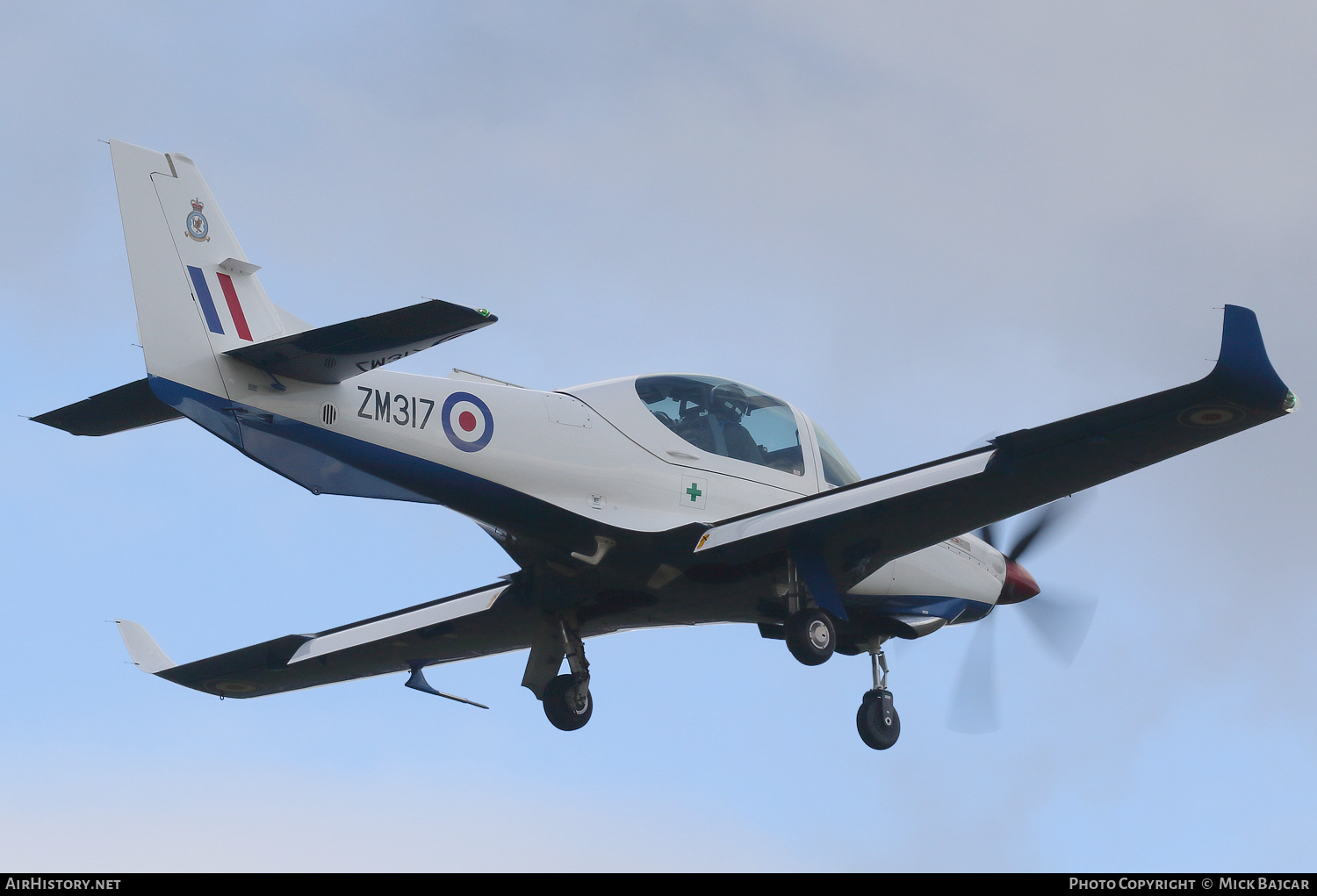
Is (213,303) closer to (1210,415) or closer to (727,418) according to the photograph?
(727,418)

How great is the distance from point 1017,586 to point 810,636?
545cm

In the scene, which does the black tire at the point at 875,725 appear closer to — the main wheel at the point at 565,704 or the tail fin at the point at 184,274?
the main wheel at the point at 565,704

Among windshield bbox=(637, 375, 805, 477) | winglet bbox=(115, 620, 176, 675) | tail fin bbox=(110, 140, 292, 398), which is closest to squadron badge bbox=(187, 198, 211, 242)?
tail fin bbox=(110, 140, 292, 398)

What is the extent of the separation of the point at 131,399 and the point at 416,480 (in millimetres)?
2750

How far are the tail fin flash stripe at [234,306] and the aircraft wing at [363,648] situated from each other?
16.1ft

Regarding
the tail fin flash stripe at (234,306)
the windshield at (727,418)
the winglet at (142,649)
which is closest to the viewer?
the tail fin flash stripe at (234,306)

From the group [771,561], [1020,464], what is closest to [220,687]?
[771,561]

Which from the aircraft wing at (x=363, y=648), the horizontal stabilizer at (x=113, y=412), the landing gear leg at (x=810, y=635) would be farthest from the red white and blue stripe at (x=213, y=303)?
the landing gear leg at (x=810, y=635)

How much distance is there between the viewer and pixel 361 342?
39.0 feet

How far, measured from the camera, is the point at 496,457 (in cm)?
1381

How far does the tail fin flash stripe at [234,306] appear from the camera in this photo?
12.9 m

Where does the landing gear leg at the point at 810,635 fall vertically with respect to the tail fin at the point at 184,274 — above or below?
Answer: below

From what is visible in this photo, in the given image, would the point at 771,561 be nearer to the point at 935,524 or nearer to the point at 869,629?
the point at 935,524
